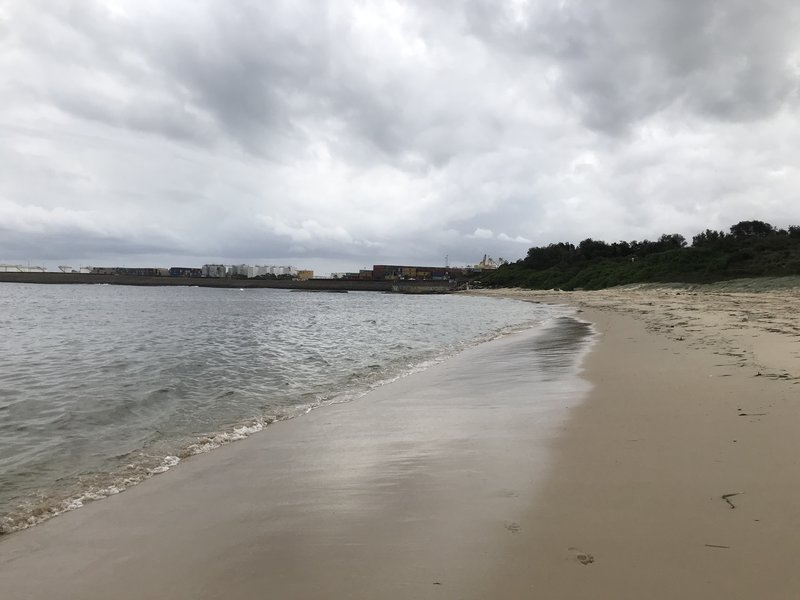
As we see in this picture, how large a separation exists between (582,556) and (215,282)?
170 metres

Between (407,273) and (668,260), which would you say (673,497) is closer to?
(668,260)

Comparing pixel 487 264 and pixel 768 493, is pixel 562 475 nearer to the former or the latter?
pixel 768 493

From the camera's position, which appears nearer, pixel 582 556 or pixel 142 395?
pixel 582 556

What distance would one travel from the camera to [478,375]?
399 inches

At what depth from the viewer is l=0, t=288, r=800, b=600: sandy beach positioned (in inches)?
103

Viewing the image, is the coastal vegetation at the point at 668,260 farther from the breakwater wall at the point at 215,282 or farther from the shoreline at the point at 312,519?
the shoreline at the point at 312,519

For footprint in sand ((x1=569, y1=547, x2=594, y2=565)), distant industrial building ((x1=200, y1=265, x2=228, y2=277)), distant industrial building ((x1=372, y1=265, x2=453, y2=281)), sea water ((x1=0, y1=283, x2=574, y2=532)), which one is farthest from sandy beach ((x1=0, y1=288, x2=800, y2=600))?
distant industrial building ((x1=200, y1=265, x2=228, y2=277))

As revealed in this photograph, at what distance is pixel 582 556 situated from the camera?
275cm

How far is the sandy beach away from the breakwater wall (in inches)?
5177

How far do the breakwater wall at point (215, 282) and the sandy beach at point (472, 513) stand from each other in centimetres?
13149

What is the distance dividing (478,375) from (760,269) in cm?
5015

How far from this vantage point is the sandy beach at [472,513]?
262cm

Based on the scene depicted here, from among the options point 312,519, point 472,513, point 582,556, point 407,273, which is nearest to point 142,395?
point 312,519

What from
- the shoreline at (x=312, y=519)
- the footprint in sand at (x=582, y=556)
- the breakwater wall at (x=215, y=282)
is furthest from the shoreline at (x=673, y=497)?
the breakwater wall at (x=215, y=282)
